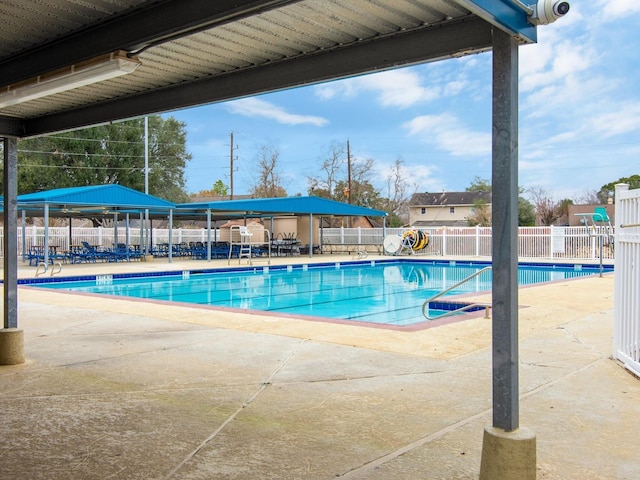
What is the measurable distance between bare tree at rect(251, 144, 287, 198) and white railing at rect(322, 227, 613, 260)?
22.4 m

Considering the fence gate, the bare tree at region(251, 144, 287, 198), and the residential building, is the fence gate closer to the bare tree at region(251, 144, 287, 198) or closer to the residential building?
the bare tree at region(251, 144, 287, 198)

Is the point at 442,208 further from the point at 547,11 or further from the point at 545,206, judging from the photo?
the point at 547,11

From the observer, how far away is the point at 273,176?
52469 mm

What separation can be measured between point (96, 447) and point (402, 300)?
10.1m

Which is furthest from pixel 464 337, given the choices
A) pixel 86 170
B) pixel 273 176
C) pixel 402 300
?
pixel 273 176

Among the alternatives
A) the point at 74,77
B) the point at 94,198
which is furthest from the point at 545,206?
the point at 74,77

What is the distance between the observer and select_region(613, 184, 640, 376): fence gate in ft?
15.6

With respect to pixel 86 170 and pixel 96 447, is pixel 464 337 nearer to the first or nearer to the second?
pixel 96 447

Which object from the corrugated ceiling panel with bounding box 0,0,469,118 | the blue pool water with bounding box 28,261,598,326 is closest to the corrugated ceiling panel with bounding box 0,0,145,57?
the corrugated ceiling panel with bounding box 0,0,469,118

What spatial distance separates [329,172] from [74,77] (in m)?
45.4

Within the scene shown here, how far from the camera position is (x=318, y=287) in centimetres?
1534

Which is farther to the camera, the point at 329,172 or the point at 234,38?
the point at 329,172

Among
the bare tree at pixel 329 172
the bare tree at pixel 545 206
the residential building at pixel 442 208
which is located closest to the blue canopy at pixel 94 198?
the bare tree at pixel 329 172

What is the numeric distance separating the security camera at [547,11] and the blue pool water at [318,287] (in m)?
6.61
